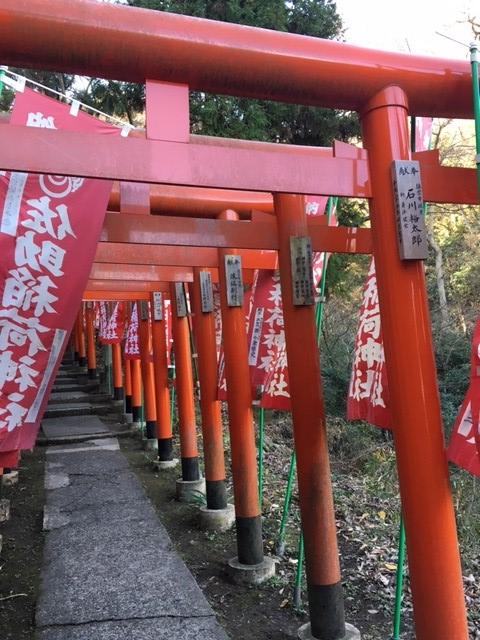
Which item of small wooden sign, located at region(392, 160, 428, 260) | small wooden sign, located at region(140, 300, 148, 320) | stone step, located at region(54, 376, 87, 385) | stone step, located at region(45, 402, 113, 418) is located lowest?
stone step, located at region(45, 402, 113, 418)

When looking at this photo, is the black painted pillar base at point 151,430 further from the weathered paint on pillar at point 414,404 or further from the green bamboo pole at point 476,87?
the green bamboo pole at point 476,87

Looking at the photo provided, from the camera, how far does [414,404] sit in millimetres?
2598

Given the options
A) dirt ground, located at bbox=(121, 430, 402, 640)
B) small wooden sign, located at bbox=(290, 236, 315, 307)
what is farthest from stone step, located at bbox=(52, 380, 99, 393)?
small wooden sign, located at bbox=(290, 236, 315, 307)

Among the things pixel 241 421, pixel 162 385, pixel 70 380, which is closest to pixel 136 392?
pixel 162 385

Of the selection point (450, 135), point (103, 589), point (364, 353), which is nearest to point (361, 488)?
point (103, 589)

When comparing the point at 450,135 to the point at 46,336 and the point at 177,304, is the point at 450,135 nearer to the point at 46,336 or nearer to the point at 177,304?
Answer: the point at 177,304

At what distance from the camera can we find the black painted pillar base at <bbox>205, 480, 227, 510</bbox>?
266 inches

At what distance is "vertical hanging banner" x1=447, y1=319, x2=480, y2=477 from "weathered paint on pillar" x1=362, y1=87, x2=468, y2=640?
0.39 feet

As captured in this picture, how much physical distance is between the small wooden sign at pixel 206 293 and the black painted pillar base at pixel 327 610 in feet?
10.6

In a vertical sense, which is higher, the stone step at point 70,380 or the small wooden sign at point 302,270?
the small wooden sign at point 302,270

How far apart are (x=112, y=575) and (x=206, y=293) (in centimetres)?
293

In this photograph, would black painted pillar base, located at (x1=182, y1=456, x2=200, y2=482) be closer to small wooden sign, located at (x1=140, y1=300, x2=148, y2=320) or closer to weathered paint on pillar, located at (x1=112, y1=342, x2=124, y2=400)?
small wooden sign, located at (x1=140, y1=300, x2=148, y2=320)

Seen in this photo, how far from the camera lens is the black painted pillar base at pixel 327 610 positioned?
392 cm

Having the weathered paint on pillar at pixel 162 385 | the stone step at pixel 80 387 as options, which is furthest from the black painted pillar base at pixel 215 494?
the stone step at pixel 80 387
